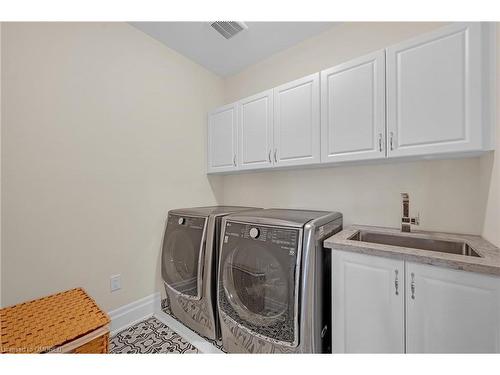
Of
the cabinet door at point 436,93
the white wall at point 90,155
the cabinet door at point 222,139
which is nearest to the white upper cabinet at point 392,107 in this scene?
the cabinet door at point 436,93

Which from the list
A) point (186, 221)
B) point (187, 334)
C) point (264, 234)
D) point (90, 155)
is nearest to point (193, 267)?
point (186, 221)

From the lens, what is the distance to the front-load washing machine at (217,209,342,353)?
1.19 metres

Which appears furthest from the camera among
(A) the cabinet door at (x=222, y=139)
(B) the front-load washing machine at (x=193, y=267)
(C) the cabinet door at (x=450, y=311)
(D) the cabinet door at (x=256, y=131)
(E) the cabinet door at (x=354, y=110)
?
(A) the cabinet door at (x=222, y=139)

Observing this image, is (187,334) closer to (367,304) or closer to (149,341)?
(149,341)

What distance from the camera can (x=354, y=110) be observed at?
1437mm

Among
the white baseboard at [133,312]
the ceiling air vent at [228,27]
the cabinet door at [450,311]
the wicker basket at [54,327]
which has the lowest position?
the white baseboard at [133,312]

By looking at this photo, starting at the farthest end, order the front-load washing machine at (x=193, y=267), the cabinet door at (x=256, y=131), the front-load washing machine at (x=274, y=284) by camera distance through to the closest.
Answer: the cabinet door at (x=256, y=131) → the front-load washing machine at (x=193, y=267) → the front-load washing machine at (x=274, y=284)

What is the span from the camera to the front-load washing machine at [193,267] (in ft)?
5.27

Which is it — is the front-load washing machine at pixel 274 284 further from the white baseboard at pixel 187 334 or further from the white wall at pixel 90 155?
the white wall at pixel 90 155

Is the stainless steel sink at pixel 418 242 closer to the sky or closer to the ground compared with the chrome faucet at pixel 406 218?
closer to the ground

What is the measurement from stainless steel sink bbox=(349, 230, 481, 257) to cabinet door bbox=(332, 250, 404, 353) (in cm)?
27

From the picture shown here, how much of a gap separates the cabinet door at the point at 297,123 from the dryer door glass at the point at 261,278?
70 cm

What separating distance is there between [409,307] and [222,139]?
1961mm
